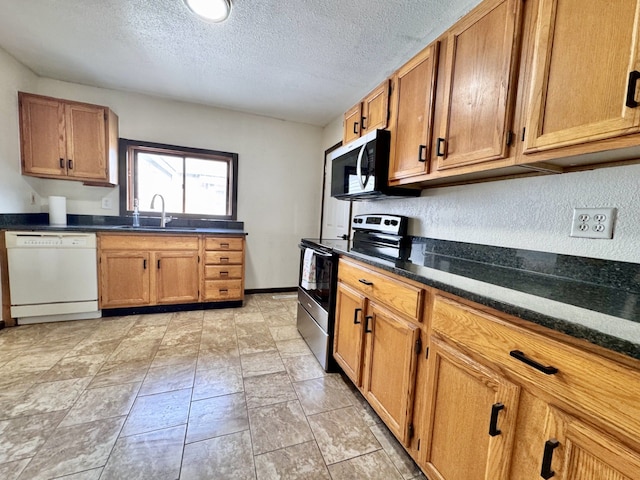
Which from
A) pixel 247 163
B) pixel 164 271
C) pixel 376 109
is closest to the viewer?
pixel 376 109

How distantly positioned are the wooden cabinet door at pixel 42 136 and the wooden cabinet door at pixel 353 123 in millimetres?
2770

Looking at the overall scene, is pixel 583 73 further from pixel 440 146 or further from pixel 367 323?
pixel 367 323

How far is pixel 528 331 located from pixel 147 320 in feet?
10.00

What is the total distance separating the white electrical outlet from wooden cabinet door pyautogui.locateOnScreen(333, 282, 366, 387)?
967 mm

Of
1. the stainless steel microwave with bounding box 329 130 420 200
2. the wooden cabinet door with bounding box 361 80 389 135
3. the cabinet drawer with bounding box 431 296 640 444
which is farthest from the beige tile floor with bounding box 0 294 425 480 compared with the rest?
the wooden cabinet door with bounding box 361 80 389 135

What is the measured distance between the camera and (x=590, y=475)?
1.92 ft

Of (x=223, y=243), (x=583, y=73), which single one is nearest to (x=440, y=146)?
(x=583, y=73)

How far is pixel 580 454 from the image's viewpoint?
1.98ft

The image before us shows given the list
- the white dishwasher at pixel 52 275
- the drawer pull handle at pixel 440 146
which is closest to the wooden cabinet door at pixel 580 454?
the drawer pull handle at pixel 440 146

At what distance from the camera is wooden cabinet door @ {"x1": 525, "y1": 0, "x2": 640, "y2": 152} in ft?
2.47

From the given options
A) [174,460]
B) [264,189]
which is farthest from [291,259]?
[174,460]

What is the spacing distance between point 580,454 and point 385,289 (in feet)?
2.61

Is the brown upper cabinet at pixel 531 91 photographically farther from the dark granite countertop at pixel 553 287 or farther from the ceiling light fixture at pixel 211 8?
the ceiling light fixture at pixel 211 8

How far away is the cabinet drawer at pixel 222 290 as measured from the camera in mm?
2992
